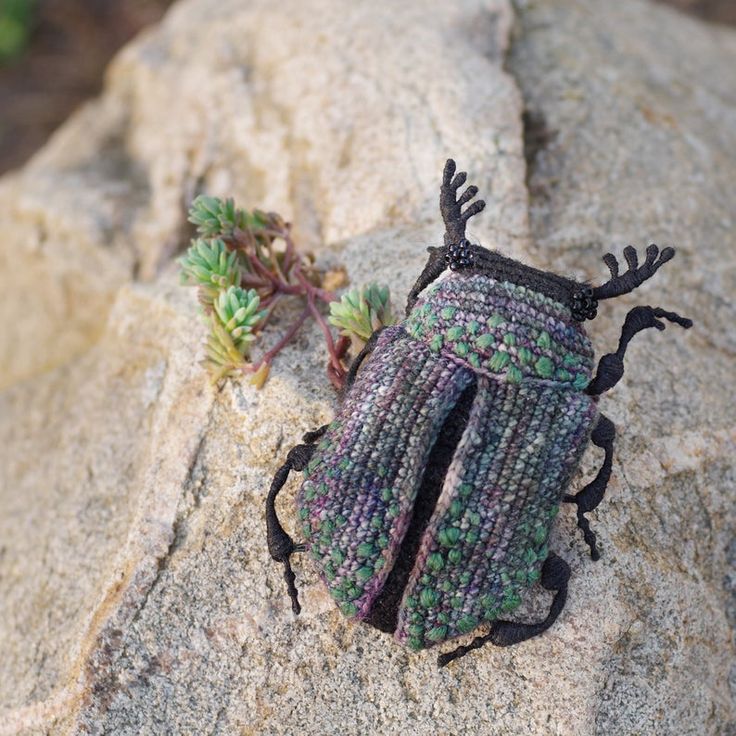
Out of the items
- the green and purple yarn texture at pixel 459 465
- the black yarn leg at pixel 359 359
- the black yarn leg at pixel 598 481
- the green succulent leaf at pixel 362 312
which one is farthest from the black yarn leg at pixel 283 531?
the black yarn leg at pixel 598 481

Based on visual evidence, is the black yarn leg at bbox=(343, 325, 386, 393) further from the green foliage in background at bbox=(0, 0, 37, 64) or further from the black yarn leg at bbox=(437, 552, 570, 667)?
the green foliage in background at bbox=(0, 0, 37, 64)

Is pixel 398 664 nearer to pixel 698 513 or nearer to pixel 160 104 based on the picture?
pixel 698 513

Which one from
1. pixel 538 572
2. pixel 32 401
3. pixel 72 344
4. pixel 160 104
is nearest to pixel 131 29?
pixel 160 104

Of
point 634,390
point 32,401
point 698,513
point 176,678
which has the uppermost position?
point 634,390

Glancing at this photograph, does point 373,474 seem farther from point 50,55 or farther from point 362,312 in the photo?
point 50,55

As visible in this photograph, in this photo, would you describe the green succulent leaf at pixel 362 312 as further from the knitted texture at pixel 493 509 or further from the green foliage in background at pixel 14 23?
the green foliage in background at pixel 14 23

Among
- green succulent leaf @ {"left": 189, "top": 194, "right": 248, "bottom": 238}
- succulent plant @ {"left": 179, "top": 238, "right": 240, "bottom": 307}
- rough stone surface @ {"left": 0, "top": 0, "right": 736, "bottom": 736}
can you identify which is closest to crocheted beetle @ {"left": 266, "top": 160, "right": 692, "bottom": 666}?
rough stone surface @ {"left": 0, "top": 0, "right": 736, "bottom": 736}
